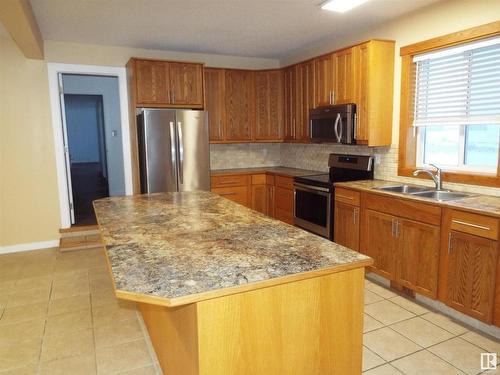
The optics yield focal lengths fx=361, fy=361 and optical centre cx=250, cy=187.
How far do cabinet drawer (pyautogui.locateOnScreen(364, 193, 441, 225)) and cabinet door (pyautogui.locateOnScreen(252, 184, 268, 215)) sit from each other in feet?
6.42

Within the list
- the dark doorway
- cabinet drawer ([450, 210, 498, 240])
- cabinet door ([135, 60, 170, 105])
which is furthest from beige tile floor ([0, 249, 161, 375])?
the dark doorway

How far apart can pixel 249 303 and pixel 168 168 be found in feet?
10.3

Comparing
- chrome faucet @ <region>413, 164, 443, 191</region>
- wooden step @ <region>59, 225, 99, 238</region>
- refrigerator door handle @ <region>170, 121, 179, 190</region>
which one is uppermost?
refrigerator door handle @ <region>170, 121, 179, 190</region>

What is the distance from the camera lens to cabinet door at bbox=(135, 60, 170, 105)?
13.8ft

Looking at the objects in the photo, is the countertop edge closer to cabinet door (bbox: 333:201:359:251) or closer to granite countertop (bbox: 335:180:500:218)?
granite countertop (bbox: 335:180:500:218)

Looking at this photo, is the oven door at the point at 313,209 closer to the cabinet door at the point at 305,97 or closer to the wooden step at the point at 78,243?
the cabinet door at the point at 305,97

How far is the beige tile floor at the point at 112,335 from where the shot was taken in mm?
2158

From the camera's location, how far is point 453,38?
3.00 m

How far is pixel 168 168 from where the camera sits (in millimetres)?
4219

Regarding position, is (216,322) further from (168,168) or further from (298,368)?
(168,168)

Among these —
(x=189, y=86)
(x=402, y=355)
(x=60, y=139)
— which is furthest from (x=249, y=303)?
(x=60, y=139)

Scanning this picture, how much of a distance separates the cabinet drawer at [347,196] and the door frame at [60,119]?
2.73 meters

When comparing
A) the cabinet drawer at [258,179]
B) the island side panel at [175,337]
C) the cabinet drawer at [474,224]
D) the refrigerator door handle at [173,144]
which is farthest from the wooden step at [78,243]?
the cabinet drawer at [474,224]

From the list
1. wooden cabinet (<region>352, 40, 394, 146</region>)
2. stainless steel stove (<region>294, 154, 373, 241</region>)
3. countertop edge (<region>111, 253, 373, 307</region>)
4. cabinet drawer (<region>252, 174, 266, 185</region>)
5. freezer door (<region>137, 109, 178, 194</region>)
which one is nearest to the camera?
countertop edge (<region>111, 253, 373, 307</region>)
